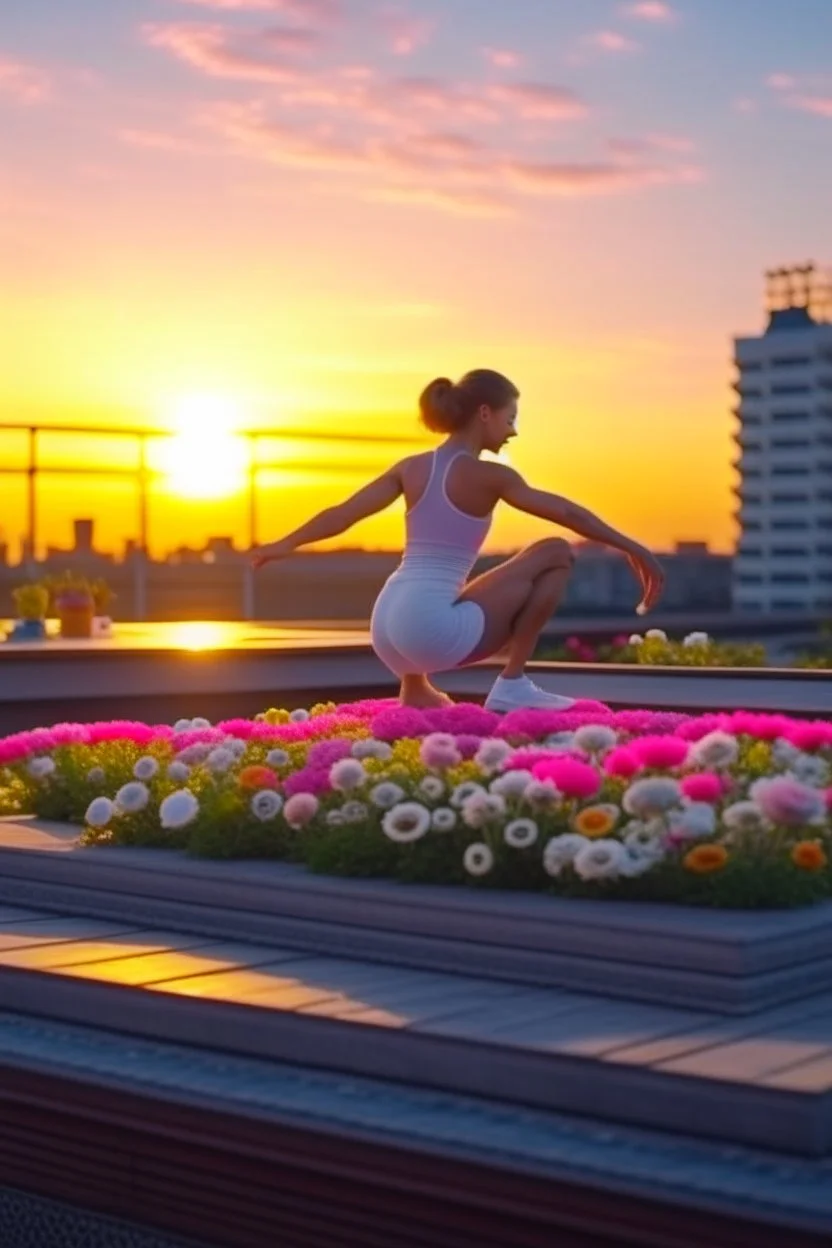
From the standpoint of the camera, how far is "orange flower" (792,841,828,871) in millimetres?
3693

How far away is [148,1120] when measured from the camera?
322 centimetres

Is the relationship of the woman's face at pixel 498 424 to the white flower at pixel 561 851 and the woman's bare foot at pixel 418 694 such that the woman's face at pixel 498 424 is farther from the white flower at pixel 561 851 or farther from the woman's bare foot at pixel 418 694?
the white flower at pixel 561 851

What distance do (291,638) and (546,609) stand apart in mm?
5397

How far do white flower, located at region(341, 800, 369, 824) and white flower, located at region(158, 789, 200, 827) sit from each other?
35 centimetres

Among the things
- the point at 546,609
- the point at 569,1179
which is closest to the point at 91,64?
the point at 546,609

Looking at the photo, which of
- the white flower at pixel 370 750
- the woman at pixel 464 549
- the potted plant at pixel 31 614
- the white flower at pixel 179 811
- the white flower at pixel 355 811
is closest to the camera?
the white flower at pixel 355 811

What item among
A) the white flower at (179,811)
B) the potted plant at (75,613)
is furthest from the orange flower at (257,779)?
the potted plant at (75,613)

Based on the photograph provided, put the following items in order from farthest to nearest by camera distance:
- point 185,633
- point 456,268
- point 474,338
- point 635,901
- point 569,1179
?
point 474,338 → point 456,268 → point 185,633 → point 635,901 → point 569,1179

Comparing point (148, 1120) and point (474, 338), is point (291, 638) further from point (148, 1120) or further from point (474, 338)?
point (148, 1120)

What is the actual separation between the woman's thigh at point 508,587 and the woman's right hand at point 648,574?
25 centimetres

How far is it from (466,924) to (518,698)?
A: 2360 mm

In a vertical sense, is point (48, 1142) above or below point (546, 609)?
below

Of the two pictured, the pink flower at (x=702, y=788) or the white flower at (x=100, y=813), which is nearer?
the pink flower at (x=702, y=788)

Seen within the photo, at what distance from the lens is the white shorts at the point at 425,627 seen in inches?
228
